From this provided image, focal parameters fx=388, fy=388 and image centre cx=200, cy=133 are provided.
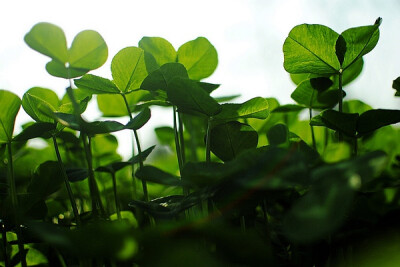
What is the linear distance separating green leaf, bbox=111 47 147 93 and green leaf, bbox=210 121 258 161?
0.14 metres

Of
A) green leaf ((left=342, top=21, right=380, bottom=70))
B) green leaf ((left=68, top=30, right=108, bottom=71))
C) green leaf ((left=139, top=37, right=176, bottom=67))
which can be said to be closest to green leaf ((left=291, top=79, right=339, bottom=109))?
green leaf ((left=342, top=21, right=380, bottom=70))

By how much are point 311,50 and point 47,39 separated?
0.32m

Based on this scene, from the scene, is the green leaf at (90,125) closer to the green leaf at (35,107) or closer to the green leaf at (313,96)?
the green leaf at (35,107)

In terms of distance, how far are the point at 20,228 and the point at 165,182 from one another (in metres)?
0.23

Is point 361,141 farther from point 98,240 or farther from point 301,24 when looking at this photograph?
point 98,240

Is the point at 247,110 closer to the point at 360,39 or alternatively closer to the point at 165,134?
the point at 360,39

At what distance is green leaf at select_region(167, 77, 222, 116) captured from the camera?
0.40 metres

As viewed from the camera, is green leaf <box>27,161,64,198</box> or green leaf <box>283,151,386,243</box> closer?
green leaf <box>283,151,386,243</box>

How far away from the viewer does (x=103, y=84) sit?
1.76 ft

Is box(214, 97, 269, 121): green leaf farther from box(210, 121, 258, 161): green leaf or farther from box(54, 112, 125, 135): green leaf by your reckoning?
box(54, 112, 125, 135): green leaf

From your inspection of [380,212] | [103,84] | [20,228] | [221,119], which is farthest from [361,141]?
[20,228]

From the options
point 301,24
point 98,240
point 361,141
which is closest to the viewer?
point 98,240

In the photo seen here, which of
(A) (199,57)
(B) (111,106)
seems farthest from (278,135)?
(B) (111,106)

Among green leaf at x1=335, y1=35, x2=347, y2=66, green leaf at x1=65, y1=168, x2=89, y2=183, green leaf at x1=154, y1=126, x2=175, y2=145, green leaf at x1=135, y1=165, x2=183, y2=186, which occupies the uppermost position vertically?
green leaf at x1=335, y1=35, x2=347, y2=66
